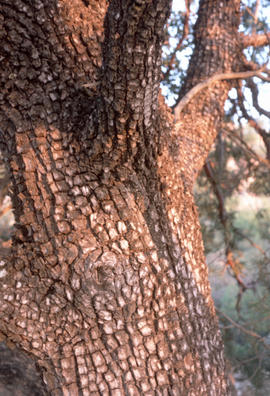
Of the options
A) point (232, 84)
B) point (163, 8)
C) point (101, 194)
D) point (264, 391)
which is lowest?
point (264, 391)

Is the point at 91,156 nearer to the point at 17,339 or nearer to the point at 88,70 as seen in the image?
the point at 88,70

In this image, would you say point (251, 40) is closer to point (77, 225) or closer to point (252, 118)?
point (252, 118)

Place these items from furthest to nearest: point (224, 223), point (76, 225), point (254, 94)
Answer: point (224, 223) → point (254, 94) → point (76, 225)

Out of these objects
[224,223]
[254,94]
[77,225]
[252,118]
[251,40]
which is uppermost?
[251,40]

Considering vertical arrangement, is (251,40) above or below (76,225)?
above

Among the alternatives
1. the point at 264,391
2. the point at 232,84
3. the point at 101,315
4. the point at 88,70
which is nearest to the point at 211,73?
the point at 232,84

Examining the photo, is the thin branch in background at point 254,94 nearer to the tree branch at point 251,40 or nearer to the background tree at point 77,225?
the tree branch at point 251,40

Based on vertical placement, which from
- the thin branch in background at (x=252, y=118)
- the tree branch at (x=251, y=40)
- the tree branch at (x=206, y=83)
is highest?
the tree branch at (x=251, y=40)

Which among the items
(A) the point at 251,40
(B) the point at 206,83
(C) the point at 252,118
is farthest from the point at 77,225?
(C) the point at 252,118

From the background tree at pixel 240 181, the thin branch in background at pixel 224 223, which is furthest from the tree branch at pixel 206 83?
the thin branch in background at pixel 224 223

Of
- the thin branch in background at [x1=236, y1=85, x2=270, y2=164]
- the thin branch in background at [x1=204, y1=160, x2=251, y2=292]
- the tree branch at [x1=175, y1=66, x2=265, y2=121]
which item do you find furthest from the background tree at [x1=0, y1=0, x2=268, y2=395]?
the thin branch in background at [x1=204, y1=160, x2=251, y2=292]

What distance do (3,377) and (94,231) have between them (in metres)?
1.45

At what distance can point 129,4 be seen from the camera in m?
1.28

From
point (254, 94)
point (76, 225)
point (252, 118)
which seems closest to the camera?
point (76, 225)
